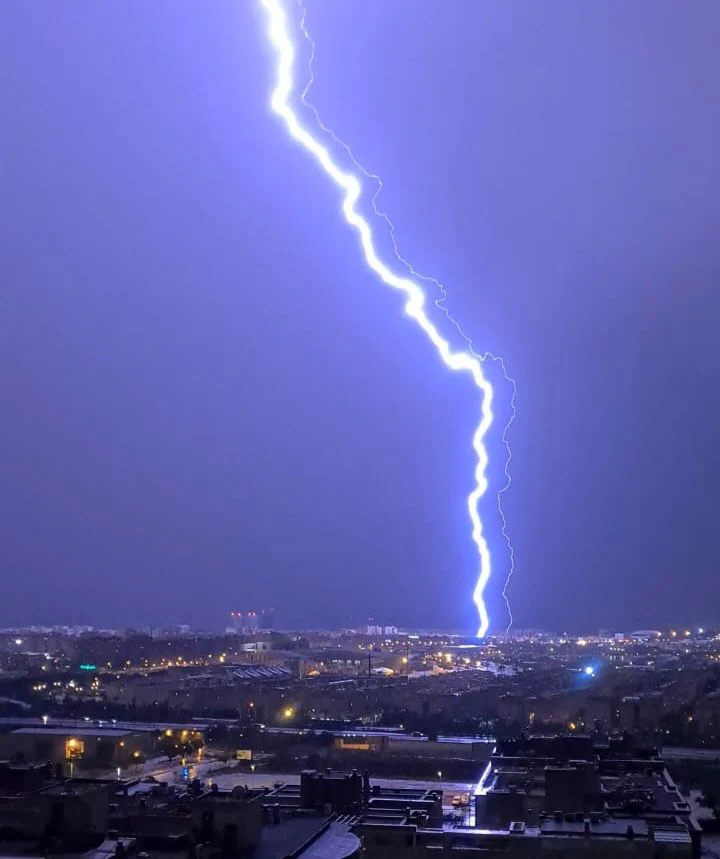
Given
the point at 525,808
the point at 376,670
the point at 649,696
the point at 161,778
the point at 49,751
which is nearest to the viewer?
the point at 525,808

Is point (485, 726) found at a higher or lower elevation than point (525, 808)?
higher

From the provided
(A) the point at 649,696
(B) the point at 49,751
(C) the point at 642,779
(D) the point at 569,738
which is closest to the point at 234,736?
(B) the point at 49,751

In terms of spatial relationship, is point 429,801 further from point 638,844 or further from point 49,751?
point 49,751

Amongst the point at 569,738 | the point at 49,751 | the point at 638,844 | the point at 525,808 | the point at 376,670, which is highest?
the point at 376,670

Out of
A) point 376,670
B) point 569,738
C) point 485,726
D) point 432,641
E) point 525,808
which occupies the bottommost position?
point 525,808

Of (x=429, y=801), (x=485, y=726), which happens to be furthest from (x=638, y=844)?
(x=485, y=726)

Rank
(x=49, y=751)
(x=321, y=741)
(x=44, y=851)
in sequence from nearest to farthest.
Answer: (x=44, y=851), (x=49, y=751), (x=321, y=741)

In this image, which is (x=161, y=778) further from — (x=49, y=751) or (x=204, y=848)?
(x=204, y=848)

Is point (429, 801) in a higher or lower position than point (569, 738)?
lower

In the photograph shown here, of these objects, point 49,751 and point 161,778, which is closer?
point 161,778
